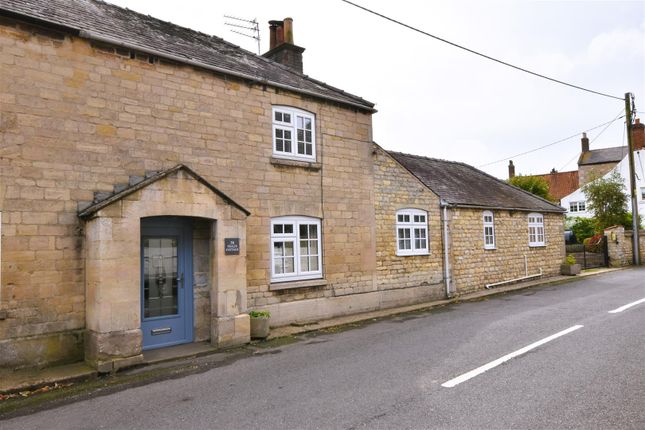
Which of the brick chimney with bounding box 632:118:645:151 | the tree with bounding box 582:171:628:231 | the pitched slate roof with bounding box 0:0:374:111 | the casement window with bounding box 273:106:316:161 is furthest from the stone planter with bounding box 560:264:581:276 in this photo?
the brick chimney with bounding box 632:118:645:151

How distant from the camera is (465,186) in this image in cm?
1881

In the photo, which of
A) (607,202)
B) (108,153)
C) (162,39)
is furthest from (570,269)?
(108,153)

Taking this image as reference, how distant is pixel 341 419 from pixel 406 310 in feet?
26.3

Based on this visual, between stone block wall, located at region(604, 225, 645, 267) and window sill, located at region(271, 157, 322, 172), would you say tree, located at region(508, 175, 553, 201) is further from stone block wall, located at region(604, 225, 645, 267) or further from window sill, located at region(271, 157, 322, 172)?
window sill, located at region(271, 157, 322, 172)

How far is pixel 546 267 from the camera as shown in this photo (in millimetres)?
20484

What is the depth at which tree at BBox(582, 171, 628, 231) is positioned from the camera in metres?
31.7

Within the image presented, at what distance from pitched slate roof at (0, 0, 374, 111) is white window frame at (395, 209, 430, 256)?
11.8 ft

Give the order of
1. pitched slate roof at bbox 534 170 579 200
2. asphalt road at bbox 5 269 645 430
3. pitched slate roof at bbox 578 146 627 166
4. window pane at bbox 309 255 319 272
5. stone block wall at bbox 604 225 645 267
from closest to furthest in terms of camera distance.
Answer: asphalt road at bbox 5 269 645 430 → window pane at bbox 309 255 319 272 → stone block wall at bbox 604 225 645 267 → pitched slate roof at bbox 578 146 627 166 → pitched slate roof at bbox 534 170 579 200

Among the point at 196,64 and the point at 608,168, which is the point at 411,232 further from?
the point at 608,168

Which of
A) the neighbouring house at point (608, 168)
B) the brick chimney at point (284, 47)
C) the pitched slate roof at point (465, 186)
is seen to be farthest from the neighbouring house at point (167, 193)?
the neighbouring house at point (608, 168)

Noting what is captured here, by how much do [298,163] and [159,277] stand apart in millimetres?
4412

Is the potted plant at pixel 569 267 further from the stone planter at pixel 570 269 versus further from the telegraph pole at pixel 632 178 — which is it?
the telegraph pole at pixel 632 178

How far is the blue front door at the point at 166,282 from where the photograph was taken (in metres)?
8.53

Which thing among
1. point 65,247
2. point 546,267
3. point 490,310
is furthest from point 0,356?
point 546,267
